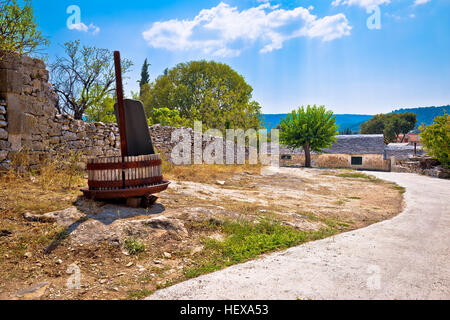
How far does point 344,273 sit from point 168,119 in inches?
1002

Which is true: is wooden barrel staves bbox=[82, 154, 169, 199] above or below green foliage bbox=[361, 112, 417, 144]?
below

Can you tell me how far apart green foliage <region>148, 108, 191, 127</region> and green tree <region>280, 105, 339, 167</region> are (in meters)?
12.2

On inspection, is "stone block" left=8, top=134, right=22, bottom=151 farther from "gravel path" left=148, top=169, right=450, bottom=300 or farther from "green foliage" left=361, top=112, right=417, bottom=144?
"green foliage" left=361, top=112, right=417, bottom=144

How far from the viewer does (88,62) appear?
1911 centimetres

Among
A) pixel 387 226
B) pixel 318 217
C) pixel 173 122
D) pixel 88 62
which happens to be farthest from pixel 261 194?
pixel 173 122

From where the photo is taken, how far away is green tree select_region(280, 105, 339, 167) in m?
30.7

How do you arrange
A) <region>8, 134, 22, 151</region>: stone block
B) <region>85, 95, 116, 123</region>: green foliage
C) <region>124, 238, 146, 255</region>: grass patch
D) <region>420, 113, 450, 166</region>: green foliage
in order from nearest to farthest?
<region>124, 238, 146, 255</region>: grass patch < <region>8, 134, 22, 151</region>: stone block < <region>420, 113, 450, 166</region>: green foliage < <region>85, 95, 116, 123</region>: green foliage

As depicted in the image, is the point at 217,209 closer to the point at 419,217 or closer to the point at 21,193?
the point at 21,193

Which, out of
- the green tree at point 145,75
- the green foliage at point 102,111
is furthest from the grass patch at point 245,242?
the green tree at point 145,75

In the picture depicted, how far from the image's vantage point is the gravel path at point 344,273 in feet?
9.60

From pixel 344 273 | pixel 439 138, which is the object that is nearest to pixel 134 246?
pixel 344 273

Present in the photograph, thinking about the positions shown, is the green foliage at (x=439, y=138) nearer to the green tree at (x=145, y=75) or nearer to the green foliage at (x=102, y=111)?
the green foliage at (x=102, y=111)

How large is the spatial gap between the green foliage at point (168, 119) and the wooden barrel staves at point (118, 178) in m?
20.4

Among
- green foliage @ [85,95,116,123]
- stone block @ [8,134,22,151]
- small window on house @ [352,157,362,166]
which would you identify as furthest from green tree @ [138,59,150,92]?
stone block @ [8,134,22,151]
